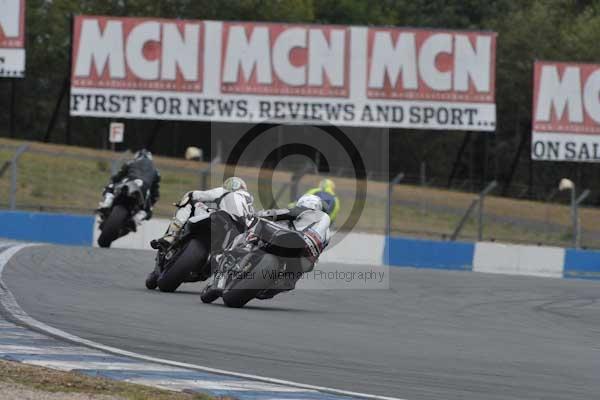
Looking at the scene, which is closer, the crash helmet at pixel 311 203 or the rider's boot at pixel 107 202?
the crash helmet at pixel 311 203

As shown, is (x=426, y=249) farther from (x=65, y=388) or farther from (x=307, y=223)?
(x=65, y=388)

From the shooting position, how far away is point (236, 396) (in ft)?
21.9

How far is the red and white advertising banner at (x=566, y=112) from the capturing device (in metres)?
31.8

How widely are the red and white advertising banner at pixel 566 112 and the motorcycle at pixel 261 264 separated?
2089 centimetres

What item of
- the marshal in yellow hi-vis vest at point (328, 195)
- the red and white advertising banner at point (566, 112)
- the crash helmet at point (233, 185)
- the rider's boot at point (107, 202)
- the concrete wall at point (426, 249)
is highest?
the red and white advertising banner at point (566, 112)

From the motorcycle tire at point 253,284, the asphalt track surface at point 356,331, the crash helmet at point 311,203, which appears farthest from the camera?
the crash helmet at point 311,203

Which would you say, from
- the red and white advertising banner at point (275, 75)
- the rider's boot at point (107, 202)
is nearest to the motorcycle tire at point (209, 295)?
the rider's boot at point (107, 202)

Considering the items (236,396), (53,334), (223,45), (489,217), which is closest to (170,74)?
(223,45)

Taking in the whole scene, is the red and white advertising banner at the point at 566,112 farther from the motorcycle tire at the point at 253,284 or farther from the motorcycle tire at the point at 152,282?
the motorcycle tire at the point at 253,284

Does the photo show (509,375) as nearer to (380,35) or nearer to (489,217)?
(489,217)

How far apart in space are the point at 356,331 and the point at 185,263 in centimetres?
259

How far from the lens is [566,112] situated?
31969 mm

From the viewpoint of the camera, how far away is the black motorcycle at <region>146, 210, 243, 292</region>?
12227 mm

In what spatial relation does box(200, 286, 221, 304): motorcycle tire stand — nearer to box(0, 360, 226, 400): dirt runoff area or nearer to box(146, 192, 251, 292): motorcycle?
box(146, 192, 251, 292): motorcycle
